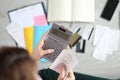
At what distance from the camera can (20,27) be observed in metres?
1.36

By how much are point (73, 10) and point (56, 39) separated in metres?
0.25

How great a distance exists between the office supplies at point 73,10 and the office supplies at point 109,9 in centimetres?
6

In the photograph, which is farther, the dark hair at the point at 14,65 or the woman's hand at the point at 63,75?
the woman's hand at the point at 63,75

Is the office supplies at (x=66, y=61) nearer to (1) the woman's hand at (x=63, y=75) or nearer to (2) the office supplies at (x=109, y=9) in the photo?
(1) the woman's hand at (x=63, y=75)

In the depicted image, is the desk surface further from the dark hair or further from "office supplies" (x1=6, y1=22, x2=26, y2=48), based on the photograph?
the dark hair

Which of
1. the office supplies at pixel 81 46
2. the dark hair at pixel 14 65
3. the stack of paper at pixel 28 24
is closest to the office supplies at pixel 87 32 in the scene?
the office supplies at pixel 81 46

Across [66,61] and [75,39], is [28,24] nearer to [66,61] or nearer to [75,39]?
[75,39]

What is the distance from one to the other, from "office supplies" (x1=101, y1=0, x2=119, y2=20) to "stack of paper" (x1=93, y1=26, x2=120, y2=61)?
0.06 metres

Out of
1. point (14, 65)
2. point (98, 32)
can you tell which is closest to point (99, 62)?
point (98, 32)

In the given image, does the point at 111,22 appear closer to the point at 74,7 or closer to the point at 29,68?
the point at 74,7

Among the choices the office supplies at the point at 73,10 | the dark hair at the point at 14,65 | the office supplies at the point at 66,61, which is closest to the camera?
the dark hair at the point at 14,65

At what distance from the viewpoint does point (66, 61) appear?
1.07 m

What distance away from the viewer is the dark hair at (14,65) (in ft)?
2.19

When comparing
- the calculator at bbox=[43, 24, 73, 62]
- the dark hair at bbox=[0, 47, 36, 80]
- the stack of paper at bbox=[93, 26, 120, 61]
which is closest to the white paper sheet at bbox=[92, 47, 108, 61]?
the stack of paper at bbox=[93, 26, 120, 61]
